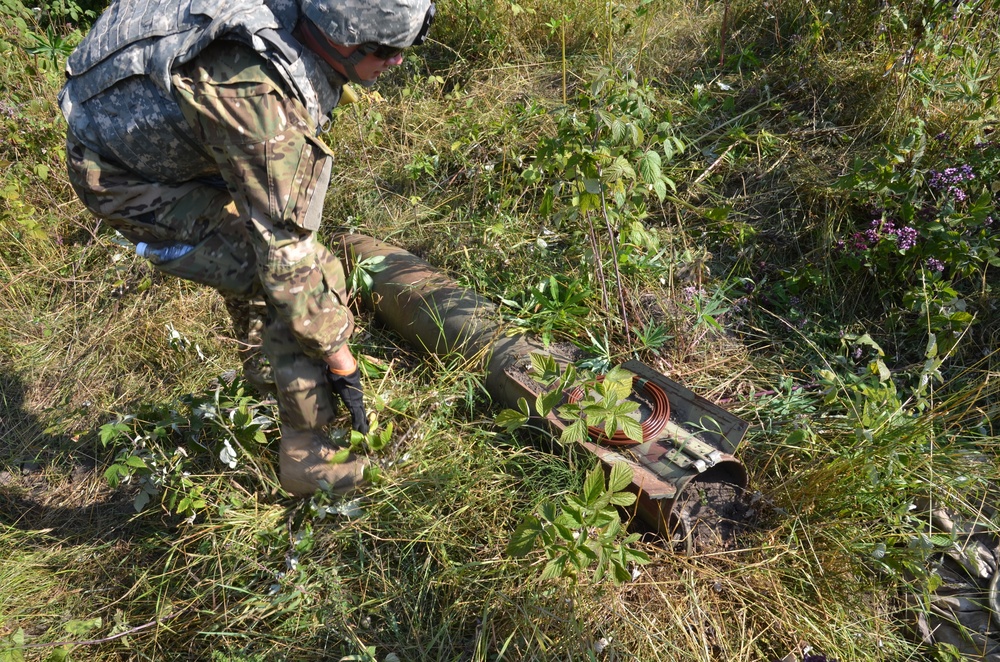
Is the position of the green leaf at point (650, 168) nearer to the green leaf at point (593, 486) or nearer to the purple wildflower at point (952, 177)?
the green leaf at point (593, 486)

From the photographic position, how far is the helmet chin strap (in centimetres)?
194

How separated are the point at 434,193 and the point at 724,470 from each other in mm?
2148

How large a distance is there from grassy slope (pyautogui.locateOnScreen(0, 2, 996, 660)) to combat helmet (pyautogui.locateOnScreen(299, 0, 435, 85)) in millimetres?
1279

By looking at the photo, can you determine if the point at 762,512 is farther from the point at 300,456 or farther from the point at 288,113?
the point at 288,113

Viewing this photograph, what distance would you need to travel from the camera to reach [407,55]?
15.1 ft

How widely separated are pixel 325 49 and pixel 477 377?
1312mm

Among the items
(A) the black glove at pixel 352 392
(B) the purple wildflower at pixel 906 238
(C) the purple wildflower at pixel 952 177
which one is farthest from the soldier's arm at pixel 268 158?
(C) the purple wildflower at pixel 952 177

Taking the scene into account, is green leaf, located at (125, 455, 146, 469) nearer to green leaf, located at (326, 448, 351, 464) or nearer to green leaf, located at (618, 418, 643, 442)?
green leaf, located at (326, 448, 351, 464)

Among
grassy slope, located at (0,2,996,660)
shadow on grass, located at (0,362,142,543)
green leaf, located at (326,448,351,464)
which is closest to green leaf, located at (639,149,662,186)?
grassy slope, located at (0,2,996,660)

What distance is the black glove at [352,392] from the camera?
2.32 m

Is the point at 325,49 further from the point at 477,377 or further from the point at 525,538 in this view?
the point at 525,538

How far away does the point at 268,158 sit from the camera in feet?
5.98

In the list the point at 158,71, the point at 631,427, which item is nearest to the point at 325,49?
the point at 158,71

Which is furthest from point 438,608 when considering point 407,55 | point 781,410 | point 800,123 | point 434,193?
point 407,55
